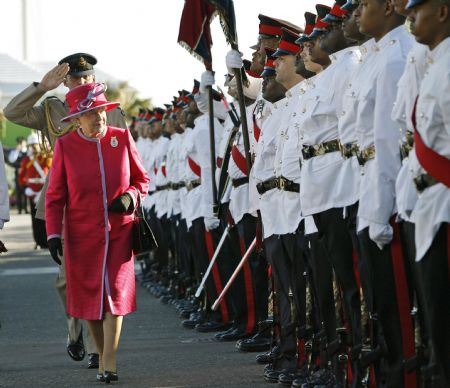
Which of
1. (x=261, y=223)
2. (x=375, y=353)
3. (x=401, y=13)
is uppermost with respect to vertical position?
(x=401, y=13)

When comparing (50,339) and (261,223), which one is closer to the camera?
(261,223)

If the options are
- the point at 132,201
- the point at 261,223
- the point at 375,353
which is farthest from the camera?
the point at 261,223

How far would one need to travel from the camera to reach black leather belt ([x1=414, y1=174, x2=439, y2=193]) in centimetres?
584

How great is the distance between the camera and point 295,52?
28.6ft

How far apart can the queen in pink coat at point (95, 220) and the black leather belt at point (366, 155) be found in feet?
7.82

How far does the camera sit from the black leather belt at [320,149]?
7.53 metres

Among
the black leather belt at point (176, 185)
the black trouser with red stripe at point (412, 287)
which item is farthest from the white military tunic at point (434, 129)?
the black leather belt at point (176, 185)

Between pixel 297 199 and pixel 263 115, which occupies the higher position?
pixel 263 115

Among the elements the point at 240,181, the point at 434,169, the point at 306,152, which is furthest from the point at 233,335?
the point at 434,169

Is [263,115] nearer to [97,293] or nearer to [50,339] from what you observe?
[97,293]

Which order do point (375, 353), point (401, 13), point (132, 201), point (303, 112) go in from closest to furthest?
point (401, 13) < point (375, 353) < point (303, 112) < point (132, 201)

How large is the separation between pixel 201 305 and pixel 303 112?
551 cm

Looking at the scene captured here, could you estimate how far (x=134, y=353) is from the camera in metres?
10.7

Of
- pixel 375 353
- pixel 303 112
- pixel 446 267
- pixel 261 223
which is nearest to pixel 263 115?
pixel 261 223
